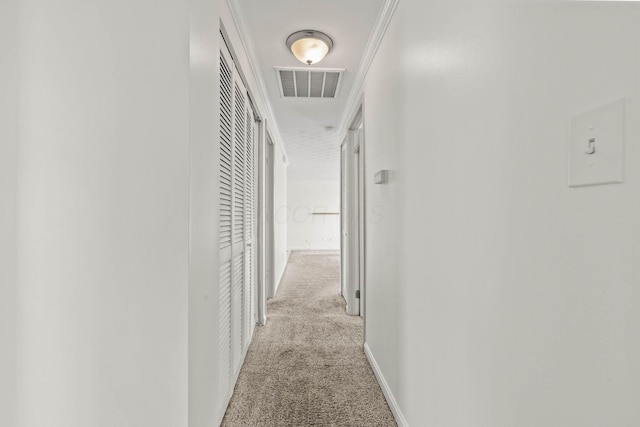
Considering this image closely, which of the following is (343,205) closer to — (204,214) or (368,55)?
(368,55)

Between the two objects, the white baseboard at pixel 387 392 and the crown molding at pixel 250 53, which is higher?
the crown molding at pixel 250 53

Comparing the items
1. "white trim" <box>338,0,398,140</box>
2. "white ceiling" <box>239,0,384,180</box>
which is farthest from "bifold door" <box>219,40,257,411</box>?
"white trim" <box>338,0,398,140</box>

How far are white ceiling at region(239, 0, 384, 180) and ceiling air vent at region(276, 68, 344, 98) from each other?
6cm

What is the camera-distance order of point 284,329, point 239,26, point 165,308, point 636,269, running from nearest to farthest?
point 636,269 → point 165,308 → point 239,26 → point 284,329

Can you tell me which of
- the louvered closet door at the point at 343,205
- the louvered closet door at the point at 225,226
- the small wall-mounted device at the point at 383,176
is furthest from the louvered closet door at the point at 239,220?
the louvered closet door at the point at 343,205

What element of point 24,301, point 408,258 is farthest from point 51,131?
point 408,258

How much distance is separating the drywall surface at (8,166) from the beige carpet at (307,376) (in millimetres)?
1139

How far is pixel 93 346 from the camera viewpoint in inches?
48.8

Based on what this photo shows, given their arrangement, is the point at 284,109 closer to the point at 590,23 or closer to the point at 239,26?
the point at 239,26

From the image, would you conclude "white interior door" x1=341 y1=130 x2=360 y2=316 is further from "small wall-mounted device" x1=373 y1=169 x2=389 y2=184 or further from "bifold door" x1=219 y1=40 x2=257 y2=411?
"small wall-mounted device" x1=373 y1=169 x2=389 y2=184

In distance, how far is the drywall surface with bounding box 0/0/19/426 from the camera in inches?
47.9

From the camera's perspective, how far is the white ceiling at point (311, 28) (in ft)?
6.81

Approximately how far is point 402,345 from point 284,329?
1.77m

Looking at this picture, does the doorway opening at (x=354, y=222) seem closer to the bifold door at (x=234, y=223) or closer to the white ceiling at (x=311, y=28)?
the white ceiling at (x=311, y=28)
